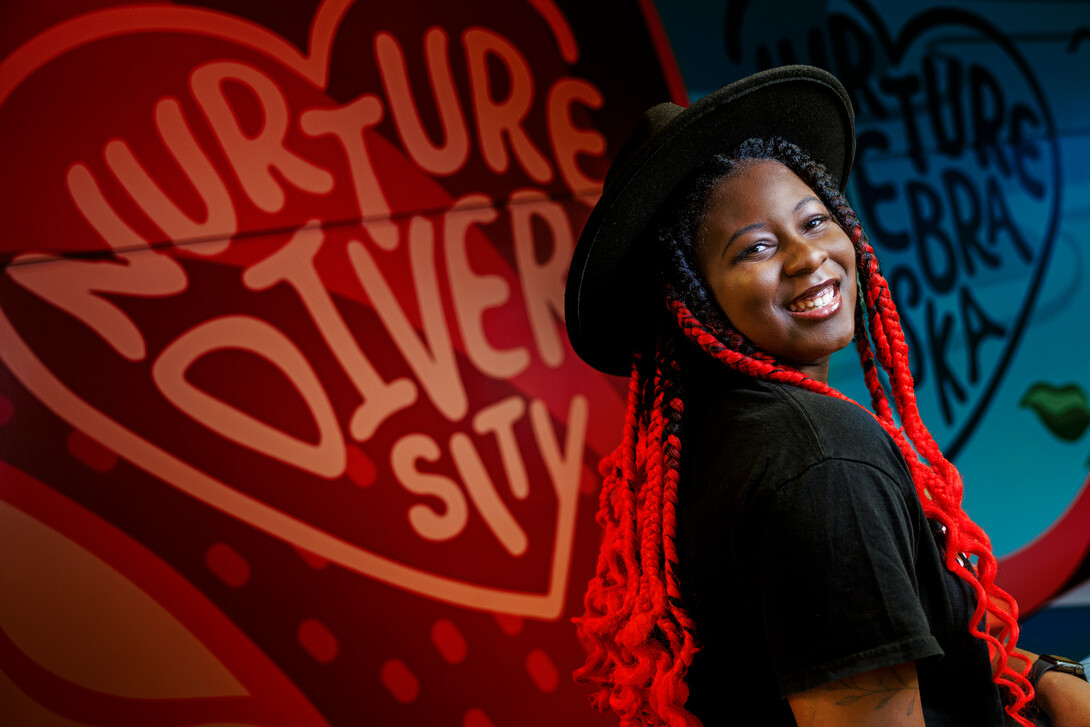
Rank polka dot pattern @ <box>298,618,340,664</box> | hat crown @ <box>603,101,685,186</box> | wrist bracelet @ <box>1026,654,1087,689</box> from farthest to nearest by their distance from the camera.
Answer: polka dot pattern @ <box>298,618,340,664</box> < wrist bracelet @ <box>1026,654,1087,689</box> < hat crown @ <box>603,101,685,186</box>

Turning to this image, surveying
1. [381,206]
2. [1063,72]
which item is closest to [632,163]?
[381,206]

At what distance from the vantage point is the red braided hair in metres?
0.96

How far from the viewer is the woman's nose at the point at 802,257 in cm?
101

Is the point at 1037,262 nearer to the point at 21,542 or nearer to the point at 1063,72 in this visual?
the point at 1063,72

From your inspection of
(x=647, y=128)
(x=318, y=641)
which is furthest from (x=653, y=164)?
(x=318, y=641)

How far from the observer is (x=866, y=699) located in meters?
0.76

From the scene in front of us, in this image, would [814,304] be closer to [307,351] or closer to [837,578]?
[837,578]

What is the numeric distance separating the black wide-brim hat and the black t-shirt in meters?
0.22

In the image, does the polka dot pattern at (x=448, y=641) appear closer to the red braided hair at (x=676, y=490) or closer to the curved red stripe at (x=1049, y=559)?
the red braided hair at (x=676, y=490)

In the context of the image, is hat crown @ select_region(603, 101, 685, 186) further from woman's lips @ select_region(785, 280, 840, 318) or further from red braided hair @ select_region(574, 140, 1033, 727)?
woman's lips @ select_region(785, 280, 840, 318)

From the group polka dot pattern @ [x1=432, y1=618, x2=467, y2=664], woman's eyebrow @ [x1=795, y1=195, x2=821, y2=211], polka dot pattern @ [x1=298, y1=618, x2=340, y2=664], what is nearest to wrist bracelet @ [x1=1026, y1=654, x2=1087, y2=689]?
woman's eyebrow @ [x1=795, y1=195, x2=821, y2=211]

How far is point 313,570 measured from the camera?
1.94 meters

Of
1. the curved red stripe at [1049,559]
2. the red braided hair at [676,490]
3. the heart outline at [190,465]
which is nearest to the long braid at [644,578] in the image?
the red braided hair at [676,490]

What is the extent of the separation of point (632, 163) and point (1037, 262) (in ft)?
7.87
